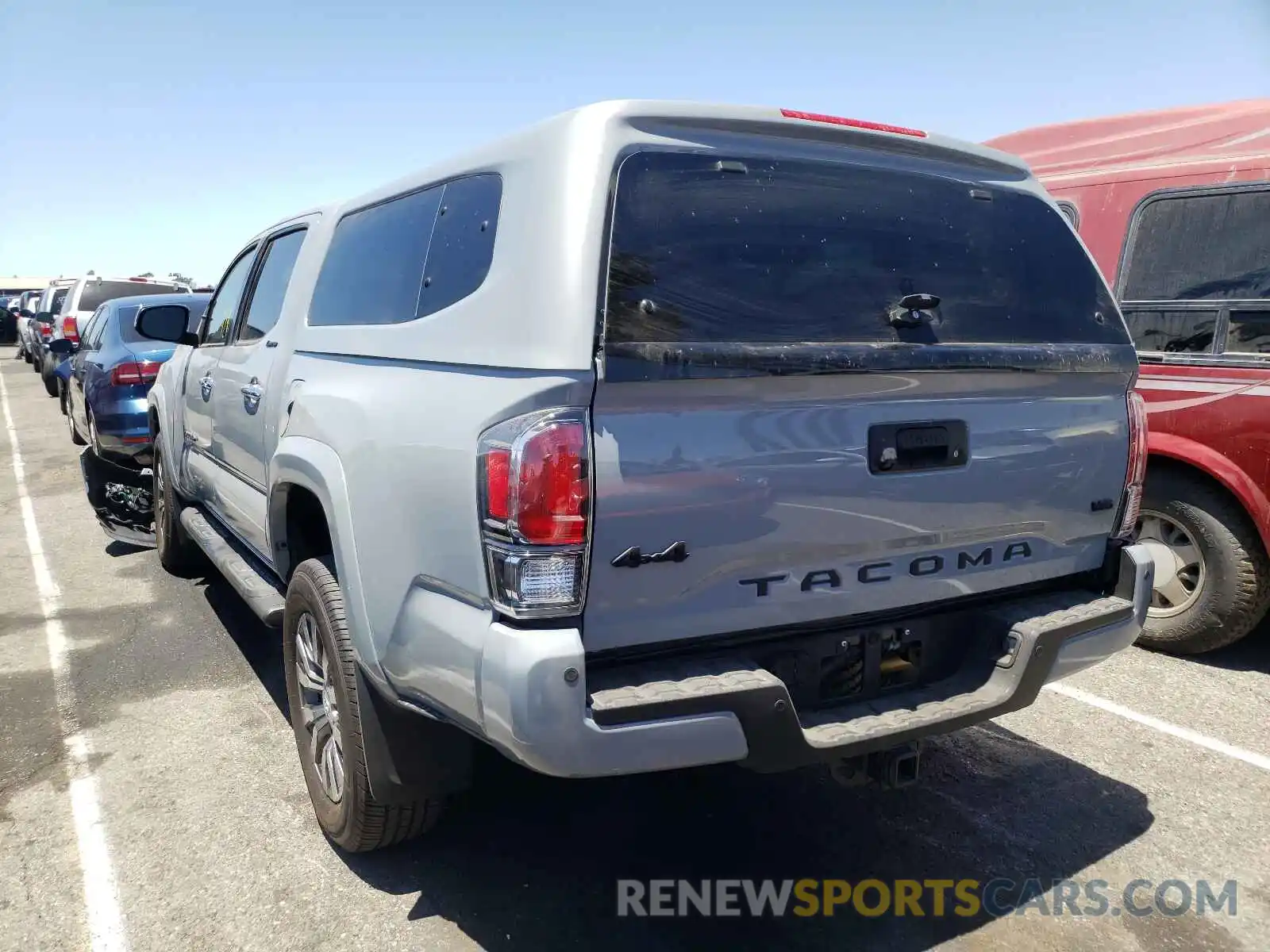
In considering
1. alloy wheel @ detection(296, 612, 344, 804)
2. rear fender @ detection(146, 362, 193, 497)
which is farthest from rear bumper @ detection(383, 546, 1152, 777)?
rear fender @ detection(146, 362, 193, 497)

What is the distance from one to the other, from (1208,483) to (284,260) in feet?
14.6

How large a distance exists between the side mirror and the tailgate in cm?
349

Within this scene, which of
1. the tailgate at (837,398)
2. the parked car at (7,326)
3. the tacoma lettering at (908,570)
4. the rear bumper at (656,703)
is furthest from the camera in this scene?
the parked car at (7,326)

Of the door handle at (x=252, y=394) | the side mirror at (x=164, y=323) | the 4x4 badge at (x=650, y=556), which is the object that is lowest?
the 4x4 badge at (x=650, y=556)

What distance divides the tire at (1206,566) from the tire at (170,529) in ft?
17.6

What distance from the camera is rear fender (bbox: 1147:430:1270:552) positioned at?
4414mm

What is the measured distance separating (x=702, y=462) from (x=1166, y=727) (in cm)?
297

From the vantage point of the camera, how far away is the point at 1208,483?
15.4 ft

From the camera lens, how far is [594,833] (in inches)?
128

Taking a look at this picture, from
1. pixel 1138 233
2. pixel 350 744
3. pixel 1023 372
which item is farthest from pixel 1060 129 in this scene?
pixel 350 744

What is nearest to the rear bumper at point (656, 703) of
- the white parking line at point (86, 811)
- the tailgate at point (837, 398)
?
the tailgate at point (837, 398)

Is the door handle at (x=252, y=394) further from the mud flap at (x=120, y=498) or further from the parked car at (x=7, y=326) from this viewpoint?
the parked car at (x=7, y=326)

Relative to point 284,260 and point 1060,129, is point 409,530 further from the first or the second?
point 1060,129

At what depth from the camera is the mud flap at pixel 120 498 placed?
22.9 ft
